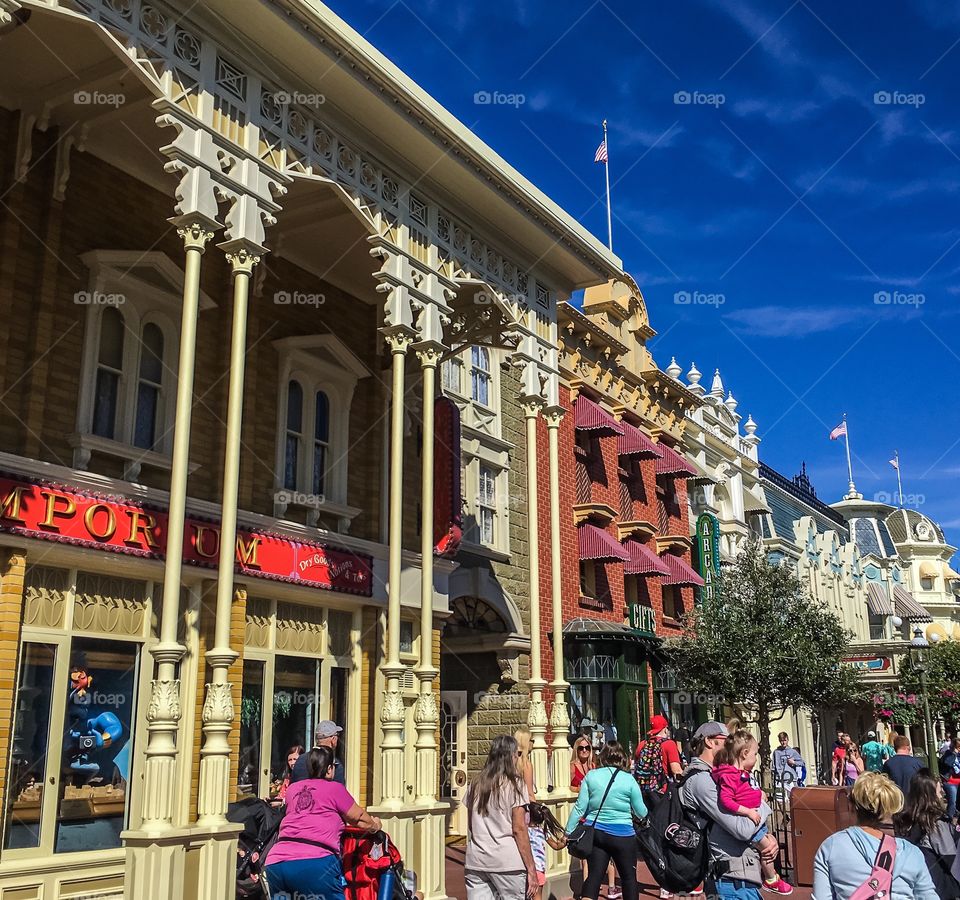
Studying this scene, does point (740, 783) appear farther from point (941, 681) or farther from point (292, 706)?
point (941, 681)

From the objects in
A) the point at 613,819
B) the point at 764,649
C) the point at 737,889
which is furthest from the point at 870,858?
the point at 764,649

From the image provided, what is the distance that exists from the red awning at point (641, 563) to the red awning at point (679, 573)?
1.28 metres

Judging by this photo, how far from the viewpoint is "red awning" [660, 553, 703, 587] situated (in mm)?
29359

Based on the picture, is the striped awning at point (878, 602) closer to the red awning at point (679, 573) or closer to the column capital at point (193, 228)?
the red awning at point (679, 573)

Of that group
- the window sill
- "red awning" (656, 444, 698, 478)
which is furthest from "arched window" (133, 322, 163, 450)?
"red awning" (656, 444, 698, 478)

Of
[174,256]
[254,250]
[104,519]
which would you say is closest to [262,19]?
[254,250]

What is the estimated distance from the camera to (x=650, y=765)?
19.8 m

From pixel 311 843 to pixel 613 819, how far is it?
332cm

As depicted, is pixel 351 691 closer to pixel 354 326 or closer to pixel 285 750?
pixel 285 750

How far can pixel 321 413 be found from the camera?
603 inches

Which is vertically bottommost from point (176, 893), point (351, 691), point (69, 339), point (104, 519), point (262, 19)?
point (176, 893)

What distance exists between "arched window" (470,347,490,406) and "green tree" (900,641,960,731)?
964 inches

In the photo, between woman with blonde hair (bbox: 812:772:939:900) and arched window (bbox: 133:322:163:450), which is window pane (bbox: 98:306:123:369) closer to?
arched window (bbox: 133:322:163:450)

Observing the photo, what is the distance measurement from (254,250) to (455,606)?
11597mm
